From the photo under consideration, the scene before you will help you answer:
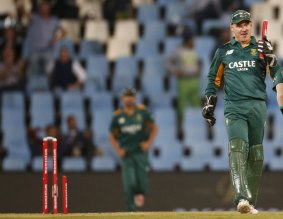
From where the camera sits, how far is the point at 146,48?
17.6m

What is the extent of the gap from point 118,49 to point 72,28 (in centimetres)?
109

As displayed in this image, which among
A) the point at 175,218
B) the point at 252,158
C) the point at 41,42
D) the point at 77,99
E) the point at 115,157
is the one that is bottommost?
the point at 175,218

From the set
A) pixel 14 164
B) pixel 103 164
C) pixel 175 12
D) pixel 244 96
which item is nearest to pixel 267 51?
pixel 244 96

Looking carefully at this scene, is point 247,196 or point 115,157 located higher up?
point 115,157

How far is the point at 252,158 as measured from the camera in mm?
9195

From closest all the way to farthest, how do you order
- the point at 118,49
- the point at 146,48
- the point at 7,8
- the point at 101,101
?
the point at 101,101 < the point at 146,48 < the point at 118,49 < the point at 7,8

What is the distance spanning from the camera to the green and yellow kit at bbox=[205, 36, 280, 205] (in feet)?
29.3

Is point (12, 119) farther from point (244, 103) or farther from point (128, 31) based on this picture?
point (244, 103)

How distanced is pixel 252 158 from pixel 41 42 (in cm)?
894

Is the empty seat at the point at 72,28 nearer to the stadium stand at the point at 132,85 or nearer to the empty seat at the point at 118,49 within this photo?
the stadium stand at the point at 132,85

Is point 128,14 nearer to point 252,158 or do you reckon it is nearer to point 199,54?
point 199,54

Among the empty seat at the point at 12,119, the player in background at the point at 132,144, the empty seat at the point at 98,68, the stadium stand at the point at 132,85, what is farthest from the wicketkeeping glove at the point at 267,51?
the empty seat at the point at 98,68

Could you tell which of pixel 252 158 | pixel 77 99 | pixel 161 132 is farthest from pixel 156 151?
pixel 252 158

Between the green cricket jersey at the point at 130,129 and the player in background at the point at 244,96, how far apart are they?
461cm
